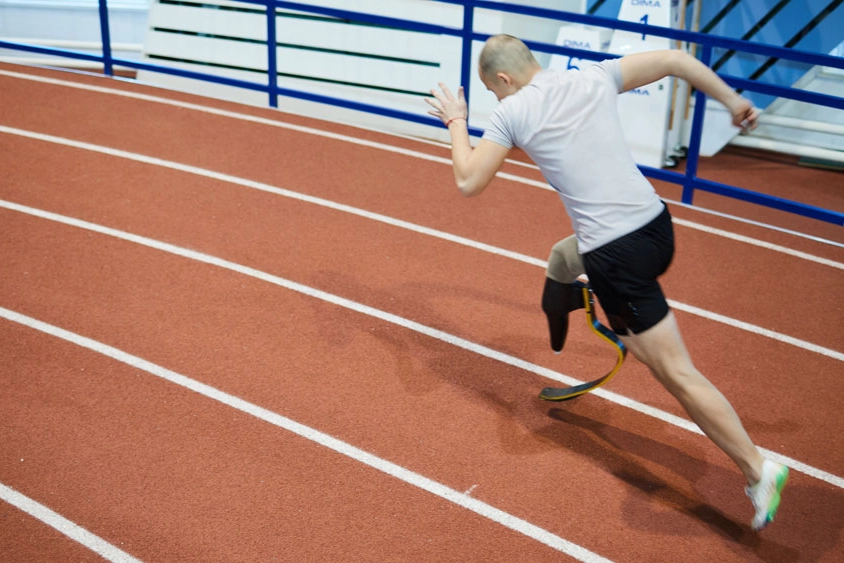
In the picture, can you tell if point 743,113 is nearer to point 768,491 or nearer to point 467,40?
point 768,491

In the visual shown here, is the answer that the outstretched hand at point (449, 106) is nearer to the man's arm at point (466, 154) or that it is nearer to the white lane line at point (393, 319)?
the man's arm at point (466, 154)

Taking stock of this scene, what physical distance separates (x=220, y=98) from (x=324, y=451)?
21.7 feet

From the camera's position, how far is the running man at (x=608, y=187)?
349cm

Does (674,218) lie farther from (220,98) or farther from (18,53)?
(18,53)

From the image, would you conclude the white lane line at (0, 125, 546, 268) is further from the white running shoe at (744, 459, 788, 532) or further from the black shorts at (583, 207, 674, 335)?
the white running shoe at (744, 459, 788, 532)

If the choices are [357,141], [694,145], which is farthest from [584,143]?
[357,141]

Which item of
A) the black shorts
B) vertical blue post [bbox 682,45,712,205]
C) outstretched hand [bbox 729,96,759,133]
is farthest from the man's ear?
vertical blue post [bbox 682,45,712,205]

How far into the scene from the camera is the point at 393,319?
539 cm

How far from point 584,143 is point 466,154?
478 millimetres

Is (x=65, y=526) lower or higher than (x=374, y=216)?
lower

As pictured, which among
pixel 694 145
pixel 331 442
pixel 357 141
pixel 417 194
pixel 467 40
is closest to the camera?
pixel 331 442

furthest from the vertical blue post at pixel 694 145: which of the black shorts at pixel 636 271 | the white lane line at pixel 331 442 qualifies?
the white lane line at pixel 331 442

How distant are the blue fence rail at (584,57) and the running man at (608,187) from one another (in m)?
3.21

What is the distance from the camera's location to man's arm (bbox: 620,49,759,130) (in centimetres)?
367
